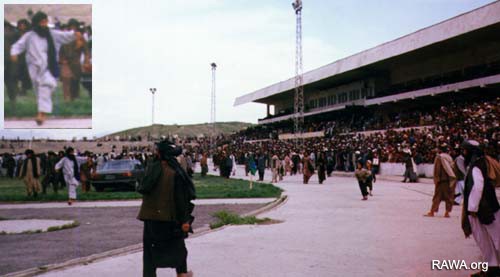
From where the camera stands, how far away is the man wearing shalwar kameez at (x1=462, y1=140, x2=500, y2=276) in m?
6.97

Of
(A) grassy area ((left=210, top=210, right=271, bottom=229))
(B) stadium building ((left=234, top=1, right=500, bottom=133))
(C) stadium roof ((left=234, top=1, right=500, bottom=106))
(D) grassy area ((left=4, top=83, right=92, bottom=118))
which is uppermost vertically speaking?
(C) stadium roof ((left=234, top=1, right=500, bottom=106))

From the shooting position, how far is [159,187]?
6.38 m

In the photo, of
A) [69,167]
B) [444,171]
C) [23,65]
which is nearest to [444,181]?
[444,171]

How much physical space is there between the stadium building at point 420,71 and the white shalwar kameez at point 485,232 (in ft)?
107

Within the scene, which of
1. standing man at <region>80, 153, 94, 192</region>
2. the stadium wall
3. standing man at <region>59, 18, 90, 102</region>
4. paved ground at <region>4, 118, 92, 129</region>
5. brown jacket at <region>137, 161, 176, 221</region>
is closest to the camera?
brown jacket at <region>137, 161, 176, 221</region>

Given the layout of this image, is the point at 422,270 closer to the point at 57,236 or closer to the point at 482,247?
the point at 482,247

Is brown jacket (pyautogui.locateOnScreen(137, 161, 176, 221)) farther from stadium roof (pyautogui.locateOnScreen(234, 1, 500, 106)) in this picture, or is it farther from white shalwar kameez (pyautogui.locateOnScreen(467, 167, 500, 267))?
stadium roof (pyautogui.locateOnScreen(234, 1, 500, 106))

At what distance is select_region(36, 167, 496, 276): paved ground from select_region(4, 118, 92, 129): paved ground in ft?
17.0

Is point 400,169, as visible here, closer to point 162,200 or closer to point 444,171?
point 444,171

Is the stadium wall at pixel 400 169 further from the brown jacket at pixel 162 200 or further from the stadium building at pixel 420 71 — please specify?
the brown jacket at pixel 162 200

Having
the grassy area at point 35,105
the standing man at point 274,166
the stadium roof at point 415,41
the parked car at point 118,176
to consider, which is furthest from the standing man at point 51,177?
the stadium roof at point 415,41

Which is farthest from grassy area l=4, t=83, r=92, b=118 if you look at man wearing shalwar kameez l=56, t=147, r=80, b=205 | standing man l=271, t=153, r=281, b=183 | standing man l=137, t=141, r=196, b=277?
standing man l=271, t=153, r=281, b=183

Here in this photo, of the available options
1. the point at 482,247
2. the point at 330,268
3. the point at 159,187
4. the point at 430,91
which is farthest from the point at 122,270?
the point at 430,91

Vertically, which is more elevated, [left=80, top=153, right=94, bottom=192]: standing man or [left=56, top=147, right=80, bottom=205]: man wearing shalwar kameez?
[left=56, top=147, right=80, bottom=205]: man wearing shalwar kameez
